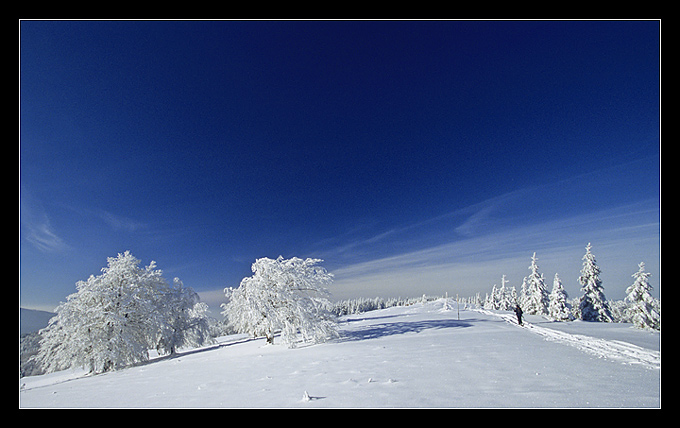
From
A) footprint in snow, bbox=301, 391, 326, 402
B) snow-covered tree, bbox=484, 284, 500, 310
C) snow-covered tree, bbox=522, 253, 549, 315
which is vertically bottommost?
snow-covered tree, bbox=484, 284, 500, 310

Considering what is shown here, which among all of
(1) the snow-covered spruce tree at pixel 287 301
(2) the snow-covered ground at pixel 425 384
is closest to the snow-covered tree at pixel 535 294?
(2) the snow-covered ground at pixel 425 384

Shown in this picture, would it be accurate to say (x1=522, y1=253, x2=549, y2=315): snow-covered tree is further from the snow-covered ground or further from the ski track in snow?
the snow-covered ground

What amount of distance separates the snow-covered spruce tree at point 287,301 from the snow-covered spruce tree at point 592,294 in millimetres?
37905

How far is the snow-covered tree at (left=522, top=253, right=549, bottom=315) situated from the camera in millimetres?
43600

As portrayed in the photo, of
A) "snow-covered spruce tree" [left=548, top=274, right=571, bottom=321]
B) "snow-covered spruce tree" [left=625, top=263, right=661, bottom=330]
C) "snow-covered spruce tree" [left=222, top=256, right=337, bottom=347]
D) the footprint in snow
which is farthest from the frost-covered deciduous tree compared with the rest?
"snow-covered spruce tree" [left=548, top=274, right=571, bottom=321]

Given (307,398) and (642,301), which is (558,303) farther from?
(307,398)

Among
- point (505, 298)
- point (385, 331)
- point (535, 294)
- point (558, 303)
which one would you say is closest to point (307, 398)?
point (385, 331)

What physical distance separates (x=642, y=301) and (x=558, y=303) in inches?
686

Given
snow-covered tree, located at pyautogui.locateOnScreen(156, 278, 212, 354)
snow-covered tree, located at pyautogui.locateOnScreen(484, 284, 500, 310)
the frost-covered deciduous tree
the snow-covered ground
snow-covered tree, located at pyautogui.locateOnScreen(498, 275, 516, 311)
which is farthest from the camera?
snow-covered tree, located at pyautogui.locateOnScreen(484, 284, 500, 310)

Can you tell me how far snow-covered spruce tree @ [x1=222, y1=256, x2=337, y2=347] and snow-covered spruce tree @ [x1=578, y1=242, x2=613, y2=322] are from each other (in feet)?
124
